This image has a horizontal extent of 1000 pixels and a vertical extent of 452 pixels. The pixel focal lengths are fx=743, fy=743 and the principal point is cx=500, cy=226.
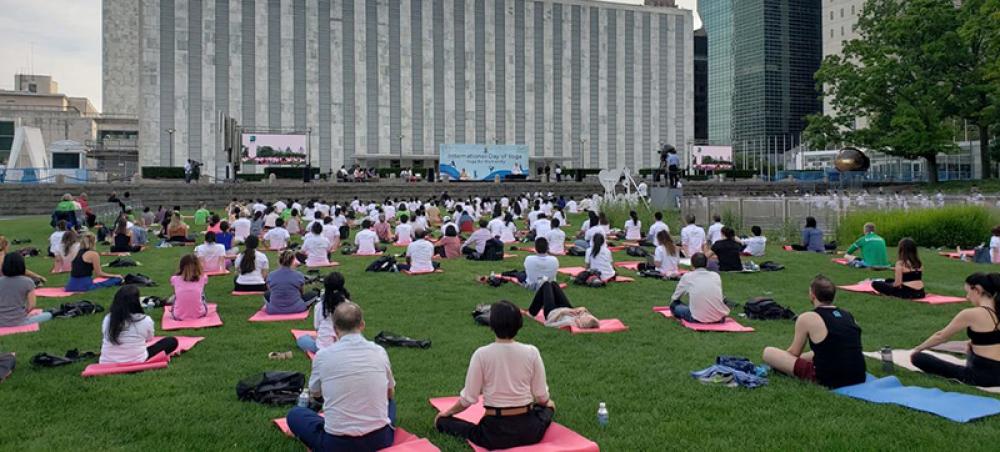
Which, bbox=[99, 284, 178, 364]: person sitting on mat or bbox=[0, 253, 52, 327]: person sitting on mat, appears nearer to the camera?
bbox=[99, 284, 178, 364]: person sitting on mat

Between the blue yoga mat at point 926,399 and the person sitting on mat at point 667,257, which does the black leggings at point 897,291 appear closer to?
the person sitting on mat at point 667,257

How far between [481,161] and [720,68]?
76.8 m

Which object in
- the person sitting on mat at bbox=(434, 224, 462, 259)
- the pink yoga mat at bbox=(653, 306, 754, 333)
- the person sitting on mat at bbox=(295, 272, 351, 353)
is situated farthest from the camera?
the person sitting on mat at bbox=(434, 224, 462, 259)

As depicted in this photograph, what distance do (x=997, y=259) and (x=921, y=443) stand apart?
607 inches

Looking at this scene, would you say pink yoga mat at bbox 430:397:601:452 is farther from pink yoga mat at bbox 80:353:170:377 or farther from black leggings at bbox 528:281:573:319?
black leggings at bbox 528:281:573:319

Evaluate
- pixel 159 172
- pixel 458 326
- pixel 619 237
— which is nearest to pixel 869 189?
pixel 619 237

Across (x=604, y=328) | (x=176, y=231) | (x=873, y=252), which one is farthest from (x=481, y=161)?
(x=604, y=328)

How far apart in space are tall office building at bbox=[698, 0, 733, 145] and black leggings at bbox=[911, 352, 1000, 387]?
118 m

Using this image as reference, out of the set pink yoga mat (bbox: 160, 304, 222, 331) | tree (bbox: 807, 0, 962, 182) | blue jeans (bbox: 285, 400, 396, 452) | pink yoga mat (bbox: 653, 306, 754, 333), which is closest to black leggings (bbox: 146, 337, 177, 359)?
pink yoga mat (bbox: 160, 304, 222, 331)

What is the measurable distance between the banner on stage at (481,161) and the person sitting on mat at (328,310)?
166ft

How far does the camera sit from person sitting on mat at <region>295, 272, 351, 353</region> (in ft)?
28.0

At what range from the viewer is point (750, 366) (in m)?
Result: 8.04

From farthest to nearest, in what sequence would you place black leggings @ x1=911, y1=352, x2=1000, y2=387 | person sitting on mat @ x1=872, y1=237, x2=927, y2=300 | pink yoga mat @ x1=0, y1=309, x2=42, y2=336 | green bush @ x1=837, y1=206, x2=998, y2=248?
green bush @ x1=837, y1=206, x2=998, y2=248, person sitting on mat @ x1=872, y1=237, x2=927, y2=300, pink yoga mat @ x1=0, y1=309, x2=42, y2=336, black leggings @ x1=911, y1=352, x2=1000, y2=387

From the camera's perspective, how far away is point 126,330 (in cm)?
841
